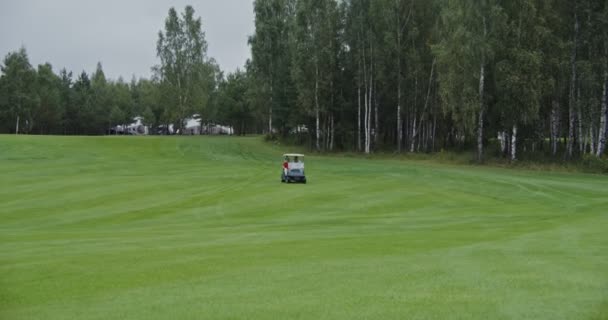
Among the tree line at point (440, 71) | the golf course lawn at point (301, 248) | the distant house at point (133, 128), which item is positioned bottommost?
the golf course lawn at point (301, 248)

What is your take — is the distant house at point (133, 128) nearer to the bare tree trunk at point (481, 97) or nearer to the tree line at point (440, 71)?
the tree line at point (440, 71)

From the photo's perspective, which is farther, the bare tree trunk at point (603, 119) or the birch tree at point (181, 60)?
the birch tree at point (181, 60)

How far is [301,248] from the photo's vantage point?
38.3ft

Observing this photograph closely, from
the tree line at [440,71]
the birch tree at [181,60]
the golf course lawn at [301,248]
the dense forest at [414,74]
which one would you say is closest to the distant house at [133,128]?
the dense forest at [414,74]

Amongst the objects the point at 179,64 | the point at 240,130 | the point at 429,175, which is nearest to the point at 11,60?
the point at 179,64

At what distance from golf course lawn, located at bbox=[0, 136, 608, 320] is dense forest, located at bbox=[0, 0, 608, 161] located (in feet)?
52.0

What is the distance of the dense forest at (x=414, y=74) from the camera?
43.4m

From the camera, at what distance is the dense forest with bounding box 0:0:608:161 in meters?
43.4

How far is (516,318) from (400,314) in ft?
4.40

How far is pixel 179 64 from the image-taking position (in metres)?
88.2

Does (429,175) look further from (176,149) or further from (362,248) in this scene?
(176,149)

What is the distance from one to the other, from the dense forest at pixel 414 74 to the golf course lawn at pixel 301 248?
15849 millimetres

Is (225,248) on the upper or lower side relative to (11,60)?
lower

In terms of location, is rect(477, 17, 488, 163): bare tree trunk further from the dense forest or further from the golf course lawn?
the golf course lawn
